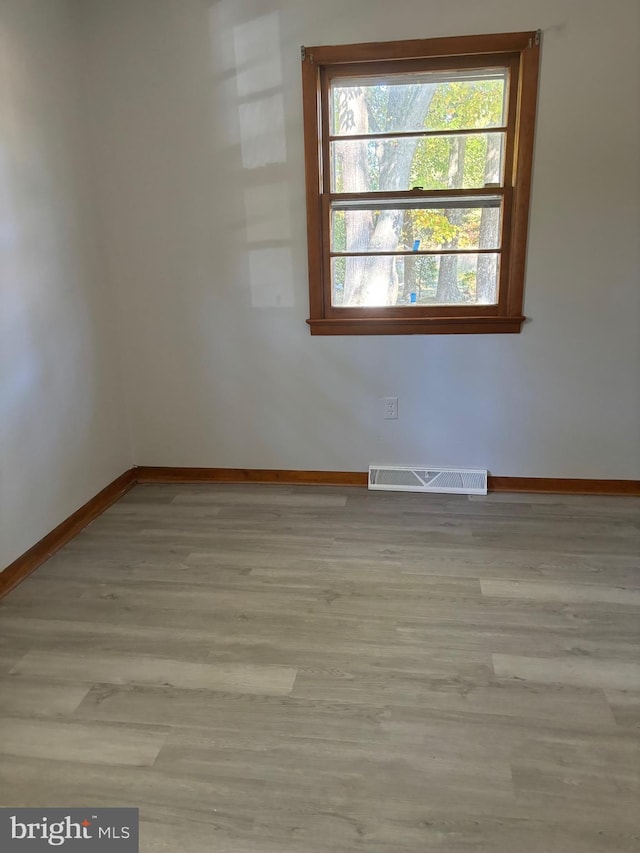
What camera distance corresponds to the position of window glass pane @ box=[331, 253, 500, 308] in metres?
2.87

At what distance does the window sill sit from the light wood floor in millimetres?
904

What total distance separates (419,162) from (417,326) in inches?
30.1

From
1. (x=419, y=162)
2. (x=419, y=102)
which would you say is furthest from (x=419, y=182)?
(x=419, y=102)

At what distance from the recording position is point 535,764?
150 cm

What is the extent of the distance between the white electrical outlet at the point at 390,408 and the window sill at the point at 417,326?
0.35 m

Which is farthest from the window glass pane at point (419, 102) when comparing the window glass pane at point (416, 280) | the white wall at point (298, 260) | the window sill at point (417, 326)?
the window sill at point (417, 326)

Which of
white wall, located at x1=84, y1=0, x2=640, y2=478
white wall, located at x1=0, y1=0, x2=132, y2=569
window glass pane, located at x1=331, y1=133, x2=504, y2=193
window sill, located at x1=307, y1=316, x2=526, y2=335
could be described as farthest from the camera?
window sill, located at x1=307, y1=316, x2=526, y2=335

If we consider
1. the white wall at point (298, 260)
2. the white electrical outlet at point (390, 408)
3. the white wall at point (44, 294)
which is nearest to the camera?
the white wall at point (44, 294)

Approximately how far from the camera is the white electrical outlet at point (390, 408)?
306cm

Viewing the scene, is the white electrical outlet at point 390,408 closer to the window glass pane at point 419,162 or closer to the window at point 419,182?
the window at point 419,182

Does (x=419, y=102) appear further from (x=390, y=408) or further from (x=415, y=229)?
(x=390, y=408)

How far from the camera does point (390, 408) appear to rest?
10.1 ft

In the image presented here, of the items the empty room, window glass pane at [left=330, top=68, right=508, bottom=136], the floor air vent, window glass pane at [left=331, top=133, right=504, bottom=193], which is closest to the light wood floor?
the empty room

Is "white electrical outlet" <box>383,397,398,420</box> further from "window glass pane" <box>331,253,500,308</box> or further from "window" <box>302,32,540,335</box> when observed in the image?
"window glass pane" <box>331,253,500,308</box>
